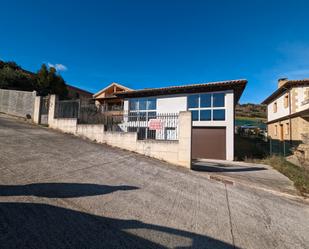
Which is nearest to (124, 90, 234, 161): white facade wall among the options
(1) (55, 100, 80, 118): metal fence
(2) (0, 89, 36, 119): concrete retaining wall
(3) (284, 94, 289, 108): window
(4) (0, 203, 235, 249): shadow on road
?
(1) (55, 100, 80, 118): metal fence

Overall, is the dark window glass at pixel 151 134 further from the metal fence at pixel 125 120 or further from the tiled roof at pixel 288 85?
the tiled roof at pixel 288 85

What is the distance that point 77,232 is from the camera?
2391 millimetres

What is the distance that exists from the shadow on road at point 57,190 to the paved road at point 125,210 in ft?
0.05

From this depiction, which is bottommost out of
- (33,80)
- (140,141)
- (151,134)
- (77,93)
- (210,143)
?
(210,143)

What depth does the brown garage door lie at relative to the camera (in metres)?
13.0

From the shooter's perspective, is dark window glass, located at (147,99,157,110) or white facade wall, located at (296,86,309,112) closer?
white facade wall, located at (296,86,309,112)

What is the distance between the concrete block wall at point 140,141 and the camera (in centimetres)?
740

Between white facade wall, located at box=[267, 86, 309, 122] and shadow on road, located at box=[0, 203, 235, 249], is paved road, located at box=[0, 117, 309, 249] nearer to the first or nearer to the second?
shadow on road, located at box=[0, 203, 235, 249]

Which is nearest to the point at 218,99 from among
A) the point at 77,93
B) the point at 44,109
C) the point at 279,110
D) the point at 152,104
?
the point at 152,104

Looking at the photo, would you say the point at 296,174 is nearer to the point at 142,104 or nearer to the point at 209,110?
the point at 209,110


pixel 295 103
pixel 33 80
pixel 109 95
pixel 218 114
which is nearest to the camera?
pixel 218 114

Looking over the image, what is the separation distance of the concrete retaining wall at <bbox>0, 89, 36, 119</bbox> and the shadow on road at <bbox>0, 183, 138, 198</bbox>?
9.84 meters

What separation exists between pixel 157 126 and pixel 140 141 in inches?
42.9

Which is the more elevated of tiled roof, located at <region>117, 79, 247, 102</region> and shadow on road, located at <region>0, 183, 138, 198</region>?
tiled roof, located at <region>117, 79, 247, 102</region>
